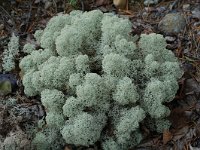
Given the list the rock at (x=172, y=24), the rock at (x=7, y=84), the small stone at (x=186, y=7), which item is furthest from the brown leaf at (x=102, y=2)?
the rock at (x=7, y=84)

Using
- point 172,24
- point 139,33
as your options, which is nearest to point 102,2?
point 139,33

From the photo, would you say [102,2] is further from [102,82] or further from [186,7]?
[102,82]

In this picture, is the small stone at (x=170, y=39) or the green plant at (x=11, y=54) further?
the small stone at (x=170, y=39)

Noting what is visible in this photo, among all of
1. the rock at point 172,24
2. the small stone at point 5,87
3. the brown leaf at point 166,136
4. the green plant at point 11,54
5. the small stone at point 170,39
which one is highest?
the rock at point 172,24

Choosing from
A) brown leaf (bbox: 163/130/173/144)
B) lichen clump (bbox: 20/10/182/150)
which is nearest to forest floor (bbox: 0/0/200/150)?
brown leaf (bbox: 163/130/173/144)

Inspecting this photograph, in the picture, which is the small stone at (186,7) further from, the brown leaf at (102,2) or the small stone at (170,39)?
the brown leaf at (102,2)

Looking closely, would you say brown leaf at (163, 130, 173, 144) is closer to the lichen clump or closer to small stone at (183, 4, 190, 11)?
the lichen clump
